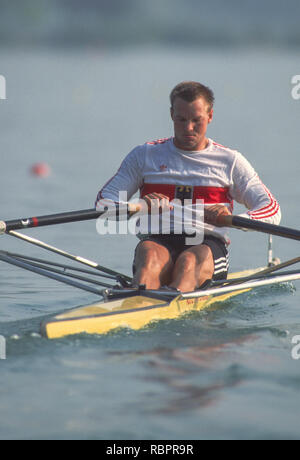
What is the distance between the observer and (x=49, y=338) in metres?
5.50

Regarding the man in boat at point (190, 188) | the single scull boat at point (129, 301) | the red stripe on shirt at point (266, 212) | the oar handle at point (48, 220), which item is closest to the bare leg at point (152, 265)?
the man in boat at point (190, 188)

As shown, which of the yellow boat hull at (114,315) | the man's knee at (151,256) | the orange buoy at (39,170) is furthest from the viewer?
the orange buoy at (39,170)

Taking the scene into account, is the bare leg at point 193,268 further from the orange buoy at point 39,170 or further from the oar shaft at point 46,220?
the orange buoy at point 39,170

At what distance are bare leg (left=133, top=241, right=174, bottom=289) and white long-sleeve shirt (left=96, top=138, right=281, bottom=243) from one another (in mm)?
398

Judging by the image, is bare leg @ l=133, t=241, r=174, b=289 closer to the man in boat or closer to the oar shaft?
the man in boat

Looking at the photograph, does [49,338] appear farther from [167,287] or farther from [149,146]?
[149,146]

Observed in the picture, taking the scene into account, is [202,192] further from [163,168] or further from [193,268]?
[193,268]

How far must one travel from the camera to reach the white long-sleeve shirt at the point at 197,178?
6562 millimetres

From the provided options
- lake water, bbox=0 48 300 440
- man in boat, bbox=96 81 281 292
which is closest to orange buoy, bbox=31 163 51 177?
lake water, bbox=0 48 300 440

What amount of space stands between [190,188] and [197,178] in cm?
9

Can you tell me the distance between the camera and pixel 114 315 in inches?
226

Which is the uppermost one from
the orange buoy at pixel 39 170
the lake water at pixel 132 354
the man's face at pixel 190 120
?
the orange buoy at pixel 39 170

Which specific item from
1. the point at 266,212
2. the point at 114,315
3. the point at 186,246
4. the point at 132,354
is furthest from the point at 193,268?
the point at 132,354

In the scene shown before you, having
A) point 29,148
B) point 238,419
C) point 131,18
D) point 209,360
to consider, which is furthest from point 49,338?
point 131,18
